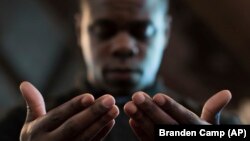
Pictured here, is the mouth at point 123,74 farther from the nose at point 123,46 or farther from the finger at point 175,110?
the finger at point 175,110

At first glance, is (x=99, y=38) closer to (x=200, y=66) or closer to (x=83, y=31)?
(x=83, y=31)

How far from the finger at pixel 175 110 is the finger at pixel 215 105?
0.01 m

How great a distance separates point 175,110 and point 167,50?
0.35m

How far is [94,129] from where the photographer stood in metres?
0.49

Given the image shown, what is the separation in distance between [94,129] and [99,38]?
279 mm

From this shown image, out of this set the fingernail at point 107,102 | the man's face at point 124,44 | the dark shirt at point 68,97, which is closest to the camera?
the fingernail at point 107,102

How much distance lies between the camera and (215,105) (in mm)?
505

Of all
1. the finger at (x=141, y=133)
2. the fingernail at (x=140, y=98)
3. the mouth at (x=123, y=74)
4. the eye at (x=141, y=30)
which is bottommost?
the finger at (x=141, y=133)

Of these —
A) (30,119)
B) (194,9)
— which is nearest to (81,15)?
(194,9)

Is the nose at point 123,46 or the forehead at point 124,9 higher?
the forehead at point 124,9

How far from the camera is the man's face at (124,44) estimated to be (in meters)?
0.72

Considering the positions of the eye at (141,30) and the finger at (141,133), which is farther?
the eye at (141,30)

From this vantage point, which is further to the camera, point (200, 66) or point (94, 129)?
point (200, 66)

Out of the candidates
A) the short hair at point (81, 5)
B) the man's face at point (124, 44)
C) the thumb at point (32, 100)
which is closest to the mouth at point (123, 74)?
the man's face at point (124, 44)
